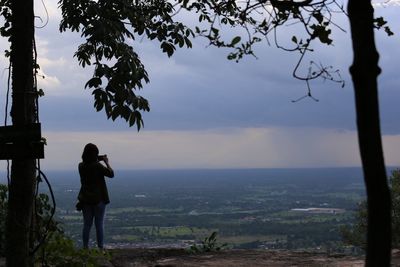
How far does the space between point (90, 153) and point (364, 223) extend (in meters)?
13.9

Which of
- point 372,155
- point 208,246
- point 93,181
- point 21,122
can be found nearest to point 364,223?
point 208,246

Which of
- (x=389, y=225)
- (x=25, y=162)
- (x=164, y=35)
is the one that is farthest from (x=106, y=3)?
Result: (x=389, y=225)

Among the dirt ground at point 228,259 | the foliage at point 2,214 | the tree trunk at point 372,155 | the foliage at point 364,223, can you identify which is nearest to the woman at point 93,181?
the dirt ground at point 228,259

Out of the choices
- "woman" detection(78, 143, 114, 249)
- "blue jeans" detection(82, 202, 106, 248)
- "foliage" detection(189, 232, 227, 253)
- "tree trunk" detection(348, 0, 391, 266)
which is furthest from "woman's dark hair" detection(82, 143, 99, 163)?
"tree trunk" detection(348, 0, 391, 266)

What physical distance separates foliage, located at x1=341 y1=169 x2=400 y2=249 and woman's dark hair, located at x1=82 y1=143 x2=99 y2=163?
32.9 feet

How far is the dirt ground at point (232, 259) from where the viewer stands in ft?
27.3

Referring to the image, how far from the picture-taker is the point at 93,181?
30.4 ft

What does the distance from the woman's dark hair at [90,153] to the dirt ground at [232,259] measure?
1581mm

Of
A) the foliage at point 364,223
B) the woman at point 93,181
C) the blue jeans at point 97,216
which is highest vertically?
the woman at point 93,181

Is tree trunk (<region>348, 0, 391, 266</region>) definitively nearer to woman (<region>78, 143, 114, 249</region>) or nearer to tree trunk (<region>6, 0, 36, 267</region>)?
tree trunk (<region>6, 0, 36, 267</region>)

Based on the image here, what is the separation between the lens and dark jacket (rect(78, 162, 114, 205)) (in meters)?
9.25

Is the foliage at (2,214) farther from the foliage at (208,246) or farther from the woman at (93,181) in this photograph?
the foliage at (208,246)

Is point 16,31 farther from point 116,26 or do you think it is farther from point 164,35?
point 164,35

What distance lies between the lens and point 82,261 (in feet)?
21.0
